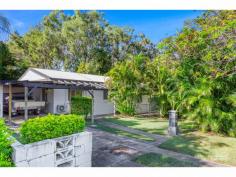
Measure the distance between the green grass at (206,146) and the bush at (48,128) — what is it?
392 centimetres

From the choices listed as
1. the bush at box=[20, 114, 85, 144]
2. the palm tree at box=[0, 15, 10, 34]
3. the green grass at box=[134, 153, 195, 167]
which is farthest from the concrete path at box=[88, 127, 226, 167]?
the palm tree at box=[0, 15, 10, 34]

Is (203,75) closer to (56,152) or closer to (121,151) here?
(121,151)

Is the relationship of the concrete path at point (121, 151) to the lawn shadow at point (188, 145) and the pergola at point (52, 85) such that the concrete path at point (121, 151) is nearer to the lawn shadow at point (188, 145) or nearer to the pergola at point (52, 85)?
the lawn shadow at point (188, 145)

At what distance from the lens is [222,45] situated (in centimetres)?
709

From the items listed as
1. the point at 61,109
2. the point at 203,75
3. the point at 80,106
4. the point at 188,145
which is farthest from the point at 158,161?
the point at 61,109

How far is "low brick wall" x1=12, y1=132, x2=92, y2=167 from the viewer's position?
4.03 metres

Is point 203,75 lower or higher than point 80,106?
higher

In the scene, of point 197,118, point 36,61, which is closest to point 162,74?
point 197,118

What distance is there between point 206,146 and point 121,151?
10.9ft

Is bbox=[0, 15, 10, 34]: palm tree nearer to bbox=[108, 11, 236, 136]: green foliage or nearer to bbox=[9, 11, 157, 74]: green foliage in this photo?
bbox=[108, 11, 236, 136]: green foliage

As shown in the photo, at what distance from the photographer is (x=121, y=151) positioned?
22.8 ft

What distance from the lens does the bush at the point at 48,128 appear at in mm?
4465

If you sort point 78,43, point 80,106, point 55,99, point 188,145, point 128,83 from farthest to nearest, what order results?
1. point 78,43
2. point 128,83
3. point 55,99
4. point 80,106
5. point 188,145

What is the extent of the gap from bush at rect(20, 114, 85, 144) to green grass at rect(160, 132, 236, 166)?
392cm
